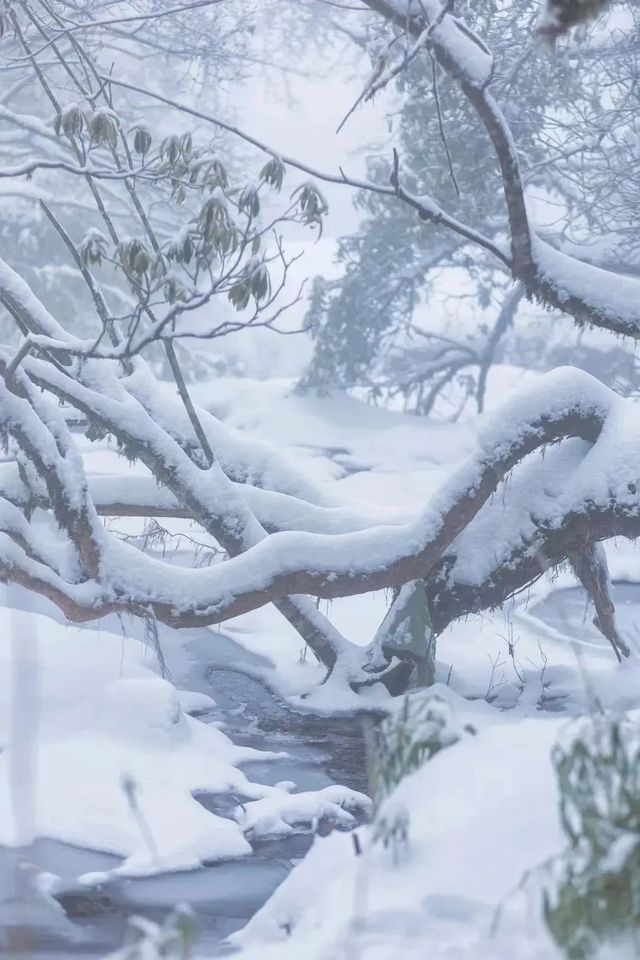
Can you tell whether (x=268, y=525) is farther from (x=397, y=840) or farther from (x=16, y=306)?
(x=397, y=840)

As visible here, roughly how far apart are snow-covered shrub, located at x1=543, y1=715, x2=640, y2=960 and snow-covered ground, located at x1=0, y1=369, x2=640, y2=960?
0.58 feet

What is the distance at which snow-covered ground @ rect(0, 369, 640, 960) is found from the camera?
3117 mm

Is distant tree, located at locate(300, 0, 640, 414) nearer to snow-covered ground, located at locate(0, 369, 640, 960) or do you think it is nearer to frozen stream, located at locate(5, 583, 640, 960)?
snow-covered ground, located at locate(0, 369, 640, 960)

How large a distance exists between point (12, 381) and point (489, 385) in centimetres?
2251

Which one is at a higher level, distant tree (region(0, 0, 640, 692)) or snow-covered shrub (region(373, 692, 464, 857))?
distant tree (region(0, 0, 640, 692))

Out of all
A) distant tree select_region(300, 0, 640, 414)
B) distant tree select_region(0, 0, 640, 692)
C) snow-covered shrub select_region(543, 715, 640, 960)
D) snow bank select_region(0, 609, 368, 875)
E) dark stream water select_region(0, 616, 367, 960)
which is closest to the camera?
snow-covered shrub select_region(543, 715, 640, 960)

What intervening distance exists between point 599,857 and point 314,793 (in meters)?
3.93

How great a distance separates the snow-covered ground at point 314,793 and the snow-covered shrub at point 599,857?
178mm

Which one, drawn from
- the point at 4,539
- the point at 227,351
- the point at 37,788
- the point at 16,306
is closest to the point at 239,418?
the point at 227,351

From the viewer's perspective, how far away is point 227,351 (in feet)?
96.7

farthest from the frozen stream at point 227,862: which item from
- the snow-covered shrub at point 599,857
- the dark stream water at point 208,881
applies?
the snow-covered shrub at point 599,857

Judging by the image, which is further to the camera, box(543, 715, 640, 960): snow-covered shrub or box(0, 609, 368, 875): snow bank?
box(0, 609, 368, 875): snow bank

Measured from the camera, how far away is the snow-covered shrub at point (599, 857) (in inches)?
96.0

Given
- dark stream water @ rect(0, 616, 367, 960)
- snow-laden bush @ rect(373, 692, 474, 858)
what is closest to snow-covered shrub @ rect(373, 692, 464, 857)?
snow-laden bush @ rect(373, 692, 474, 858)
